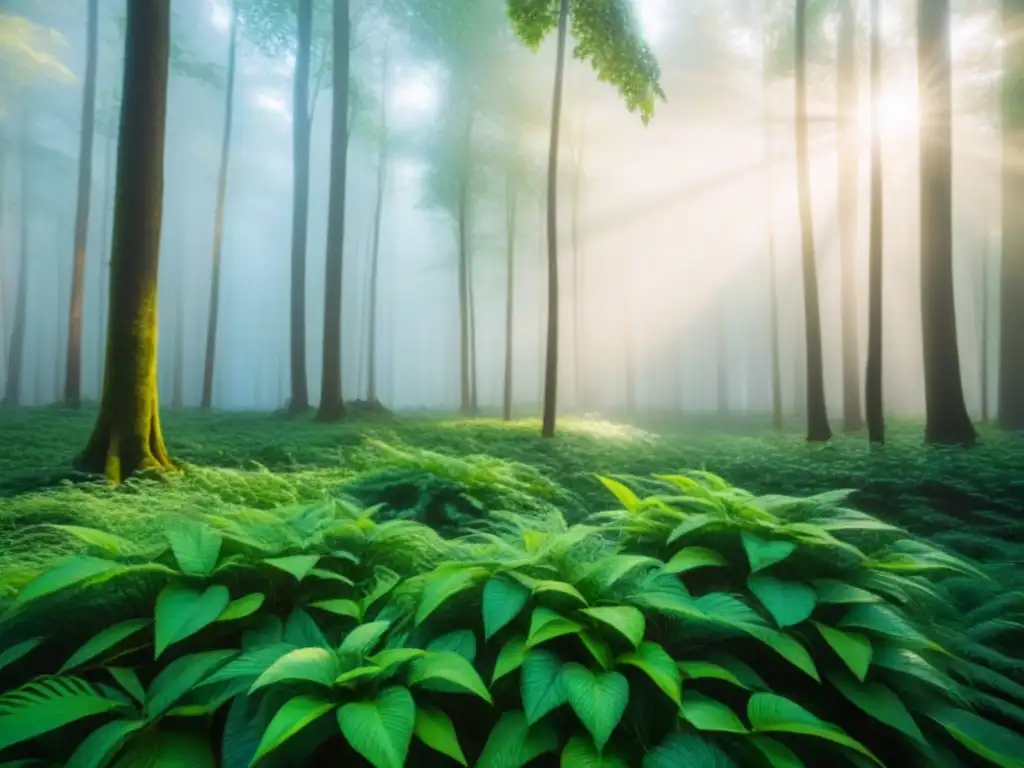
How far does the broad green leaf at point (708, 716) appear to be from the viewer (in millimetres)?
1636

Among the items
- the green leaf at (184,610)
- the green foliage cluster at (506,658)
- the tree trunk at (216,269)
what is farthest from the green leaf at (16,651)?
the tree trunk at (216,269)

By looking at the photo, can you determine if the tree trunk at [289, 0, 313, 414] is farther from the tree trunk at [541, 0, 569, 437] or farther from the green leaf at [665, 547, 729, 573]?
the green leaf at [665, 547, 729, 573]

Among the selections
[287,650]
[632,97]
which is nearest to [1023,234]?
[632,97]

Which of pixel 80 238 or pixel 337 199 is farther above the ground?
pixel 337 199

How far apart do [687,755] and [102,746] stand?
1692mm

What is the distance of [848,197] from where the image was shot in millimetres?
15211

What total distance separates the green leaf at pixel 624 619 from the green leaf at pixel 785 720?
39 cm

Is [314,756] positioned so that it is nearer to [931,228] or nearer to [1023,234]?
[931,228]

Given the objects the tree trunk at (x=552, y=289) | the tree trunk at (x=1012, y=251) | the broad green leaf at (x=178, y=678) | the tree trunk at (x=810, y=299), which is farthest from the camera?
the tree trunk at (x=1012, y=251)

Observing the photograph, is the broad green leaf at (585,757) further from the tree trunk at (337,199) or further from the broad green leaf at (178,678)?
the tree trunk at (337,199)

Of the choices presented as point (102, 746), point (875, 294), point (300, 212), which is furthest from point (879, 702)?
point (300, 212)

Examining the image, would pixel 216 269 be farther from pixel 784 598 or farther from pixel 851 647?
pixel 851 647

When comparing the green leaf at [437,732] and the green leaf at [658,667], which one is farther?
the green leaf at [658,667]

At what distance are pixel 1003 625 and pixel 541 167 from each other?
20610mm
